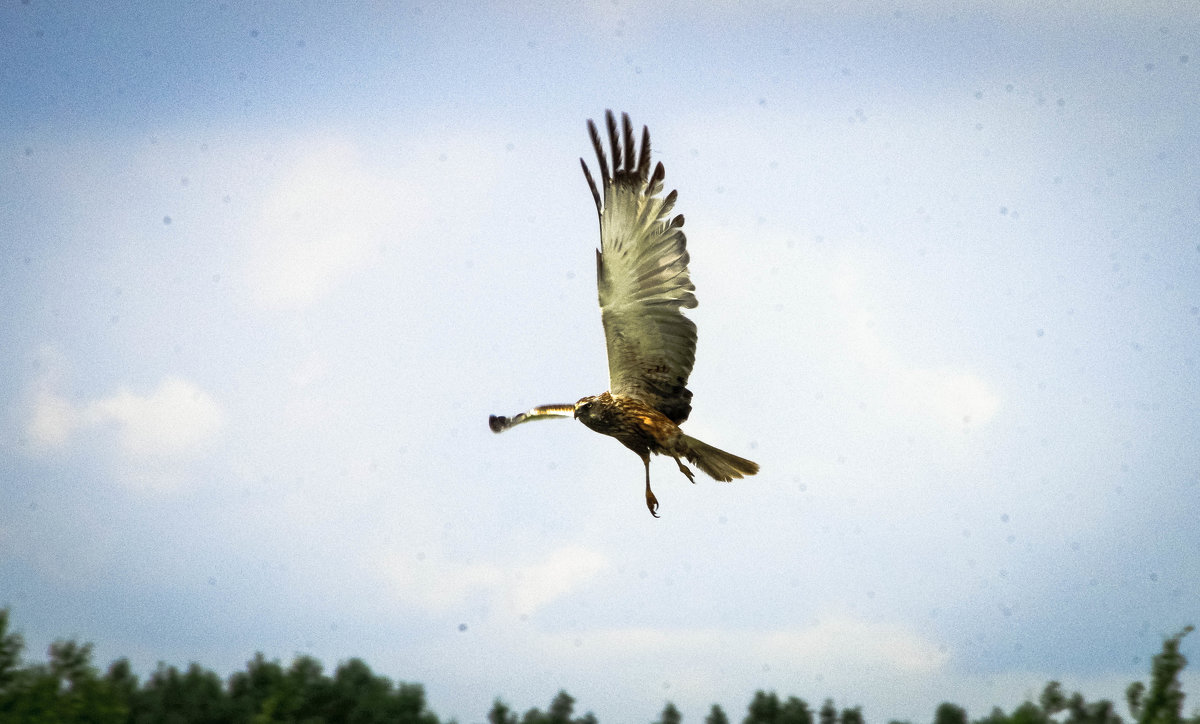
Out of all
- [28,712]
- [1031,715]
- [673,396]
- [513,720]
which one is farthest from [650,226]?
[513,720]

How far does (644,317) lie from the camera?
1070cm

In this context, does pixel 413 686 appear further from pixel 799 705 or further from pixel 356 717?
pixel 799 705

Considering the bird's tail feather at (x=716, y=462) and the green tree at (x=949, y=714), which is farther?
the green tree at (x=949, y=714)

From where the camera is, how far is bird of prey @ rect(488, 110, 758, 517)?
10438 millimetres

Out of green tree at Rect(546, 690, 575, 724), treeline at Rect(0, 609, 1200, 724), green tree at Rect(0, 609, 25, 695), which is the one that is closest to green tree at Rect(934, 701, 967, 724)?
treeline at Rect(0, 609, 1200, 724)

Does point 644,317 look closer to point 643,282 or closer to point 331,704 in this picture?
point 643,282

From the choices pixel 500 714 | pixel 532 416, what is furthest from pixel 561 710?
pixel 532 416

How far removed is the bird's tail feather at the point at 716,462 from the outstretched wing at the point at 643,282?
0.72m

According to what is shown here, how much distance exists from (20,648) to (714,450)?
1326 cm

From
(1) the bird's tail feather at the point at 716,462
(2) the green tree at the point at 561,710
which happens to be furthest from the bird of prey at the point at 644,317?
(2) the green tree at the point at 561,710

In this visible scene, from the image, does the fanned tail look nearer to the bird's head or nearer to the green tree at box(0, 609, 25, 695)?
the bird's head

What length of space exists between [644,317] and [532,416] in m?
1.74

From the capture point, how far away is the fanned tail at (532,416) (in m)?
11.4

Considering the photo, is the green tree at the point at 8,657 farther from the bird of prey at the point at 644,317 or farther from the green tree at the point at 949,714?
the green tree at the point at 949,714
